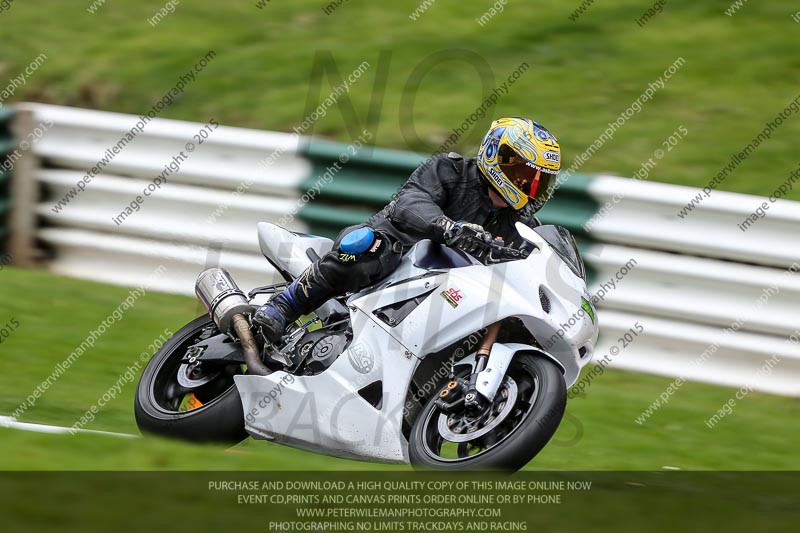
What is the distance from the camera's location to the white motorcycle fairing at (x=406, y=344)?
4930mm

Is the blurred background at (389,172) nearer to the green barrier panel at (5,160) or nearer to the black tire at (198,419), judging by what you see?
the green barrier panel at (5,160)

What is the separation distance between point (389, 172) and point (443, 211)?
2458mm

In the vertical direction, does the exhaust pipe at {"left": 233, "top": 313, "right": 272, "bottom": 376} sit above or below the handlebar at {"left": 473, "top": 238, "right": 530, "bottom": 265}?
below

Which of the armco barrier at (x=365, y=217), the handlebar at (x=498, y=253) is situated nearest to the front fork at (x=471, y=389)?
the handlebar at (x=498, y=253)

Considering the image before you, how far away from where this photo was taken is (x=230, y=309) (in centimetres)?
570

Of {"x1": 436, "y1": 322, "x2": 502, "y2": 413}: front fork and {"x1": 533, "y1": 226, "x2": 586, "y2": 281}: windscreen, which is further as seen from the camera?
{"x1": 533, "y1": 226, "x2": 586, "y2": 281}: windscreen

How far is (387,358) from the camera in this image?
5.16 metres

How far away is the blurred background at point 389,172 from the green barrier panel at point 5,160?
16 mm

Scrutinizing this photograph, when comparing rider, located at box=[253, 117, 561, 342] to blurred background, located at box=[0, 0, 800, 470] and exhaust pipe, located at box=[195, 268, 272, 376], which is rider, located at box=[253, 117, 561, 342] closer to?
exhaust pipe, located at box=[195, 268, 272, 376]

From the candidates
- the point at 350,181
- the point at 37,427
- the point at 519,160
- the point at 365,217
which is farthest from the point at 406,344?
the point at 350,181

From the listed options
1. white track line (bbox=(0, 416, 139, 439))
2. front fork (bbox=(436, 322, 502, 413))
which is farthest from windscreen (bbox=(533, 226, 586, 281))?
white track line (bbox=(0, 416, 139, 439))

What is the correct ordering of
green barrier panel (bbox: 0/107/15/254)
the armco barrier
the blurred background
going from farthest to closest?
green barrier panel (bbox: 0/107/15/254)
the armco barrier
the blurred background

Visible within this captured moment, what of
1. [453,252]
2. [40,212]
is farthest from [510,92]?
[453,252]

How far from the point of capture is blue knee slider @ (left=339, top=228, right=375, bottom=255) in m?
5.35
